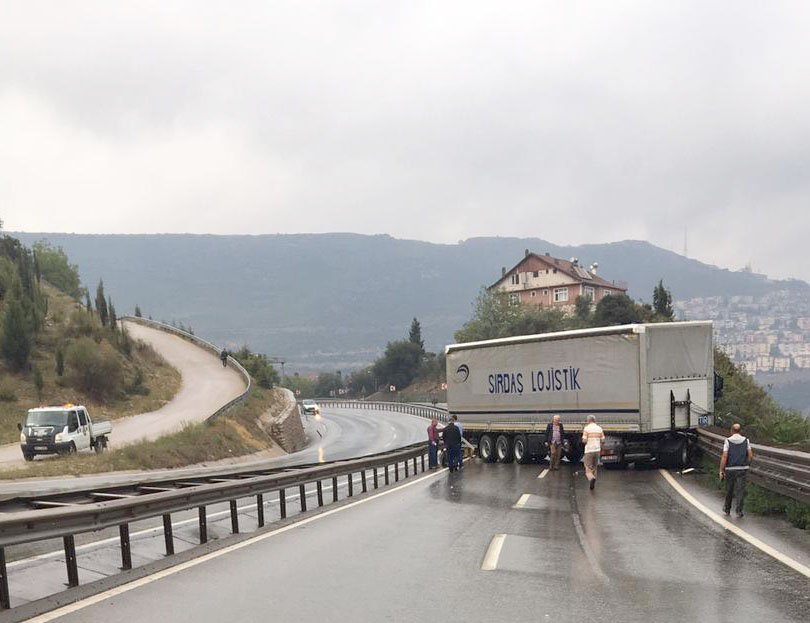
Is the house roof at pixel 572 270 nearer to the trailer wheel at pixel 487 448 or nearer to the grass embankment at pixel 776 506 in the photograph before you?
the trailer wheel at pixel 487 448

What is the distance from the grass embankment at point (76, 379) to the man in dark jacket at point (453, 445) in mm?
25444

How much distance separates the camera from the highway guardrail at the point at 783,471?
533 inches

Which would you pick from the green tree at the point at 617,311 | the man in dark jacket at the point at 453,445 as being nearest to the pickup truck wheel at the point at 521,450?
the man in dark jacket at the point at 453,445

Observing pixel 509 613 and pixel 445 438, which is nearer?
pixel 509 613

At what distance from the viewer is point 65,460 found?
3178 cm

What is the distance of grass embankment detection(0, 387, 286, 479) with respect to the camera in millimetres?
30297

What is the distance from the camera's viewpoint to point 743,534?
12.6m

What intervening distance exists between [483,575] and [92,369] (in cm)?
4917

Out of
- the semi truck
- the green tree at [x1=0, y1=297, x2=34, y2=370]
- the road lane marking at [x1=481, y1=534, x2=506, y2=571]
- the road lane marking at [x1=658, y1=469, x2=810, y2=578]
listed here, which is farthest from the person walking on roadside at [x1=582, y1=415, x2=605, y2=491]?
the green tree at [x1=0, y1=297, x2=34, y2=370]

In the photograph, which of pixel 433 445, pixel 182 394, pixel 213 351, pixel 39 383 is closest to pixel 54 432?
pixel 433 445

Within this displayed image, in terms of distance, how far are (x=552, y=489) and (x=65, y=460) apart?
20.0 m

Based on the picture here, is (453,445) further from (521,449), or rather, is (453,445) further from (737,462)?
(737,462)

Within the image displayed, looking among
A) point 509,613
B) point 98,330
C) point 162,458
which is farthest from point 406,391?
point 509,613

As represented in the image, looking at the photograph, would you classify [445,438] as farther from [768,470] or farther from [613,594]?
[613,594]
